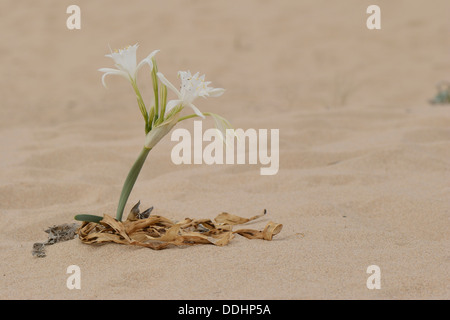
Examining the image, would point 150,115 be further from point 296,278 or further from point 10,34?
point 10,34

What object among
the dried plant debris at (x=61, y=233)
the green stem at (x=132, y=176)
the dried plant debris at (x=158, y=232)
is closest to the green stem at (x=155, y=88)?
the green stem at (x=132, y=176)

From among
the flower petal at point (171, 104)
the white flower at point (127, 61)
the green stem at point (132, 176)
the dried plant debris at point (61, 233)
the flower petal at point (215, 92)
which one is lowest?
the dried plant debris at point (61, 233)

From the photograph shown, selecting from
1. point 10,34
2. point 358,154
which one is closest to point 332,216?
point 358,154

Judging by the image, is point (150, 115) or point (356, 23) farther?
point (356, 23)

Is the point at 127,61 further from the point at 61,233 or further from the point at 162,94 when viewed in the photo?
the point at 61,233

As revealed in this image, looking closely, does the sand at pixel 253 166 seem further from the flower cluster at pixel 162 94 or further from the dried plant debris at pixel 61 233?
the flower cluster at pixel 162 94

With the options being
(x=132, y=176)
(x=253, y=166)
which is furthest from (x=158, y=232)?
(x=253, y=166)
